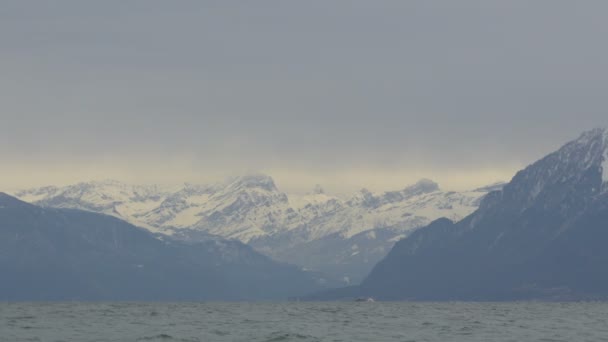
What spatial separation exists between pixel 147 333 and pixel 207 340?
21289 mm

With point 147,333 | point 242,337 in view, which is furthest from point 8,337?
point 242,337

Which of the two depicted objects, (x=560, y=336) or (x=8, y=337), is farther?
(x=560, y=336)

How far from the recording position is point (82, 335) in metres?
190

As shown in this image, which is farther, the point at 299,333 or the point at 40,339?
the point at 299,333

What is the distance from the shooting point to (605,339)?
19150cm

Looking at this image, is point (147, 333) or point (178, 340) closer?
point (178, 340)

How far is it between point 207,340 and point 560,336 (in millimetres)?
59713

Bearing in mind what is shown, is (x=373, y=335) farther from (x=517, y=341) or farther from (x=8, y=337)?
(x=8, y=337)

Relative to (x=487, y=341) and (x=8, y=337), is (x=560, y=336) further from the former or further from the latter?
(x=8, y=337)

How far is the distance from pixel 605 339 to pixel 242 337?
58109mm

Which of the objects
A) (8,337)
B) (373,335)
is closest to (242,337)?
(373,335)

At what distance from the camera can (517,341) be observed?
600ft

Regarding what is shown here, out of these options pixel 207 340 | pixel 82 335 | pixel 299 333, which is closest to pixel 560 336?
pixel 299 333

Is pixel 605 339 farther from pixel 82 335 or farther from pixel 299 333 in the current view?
pixel 82 335
